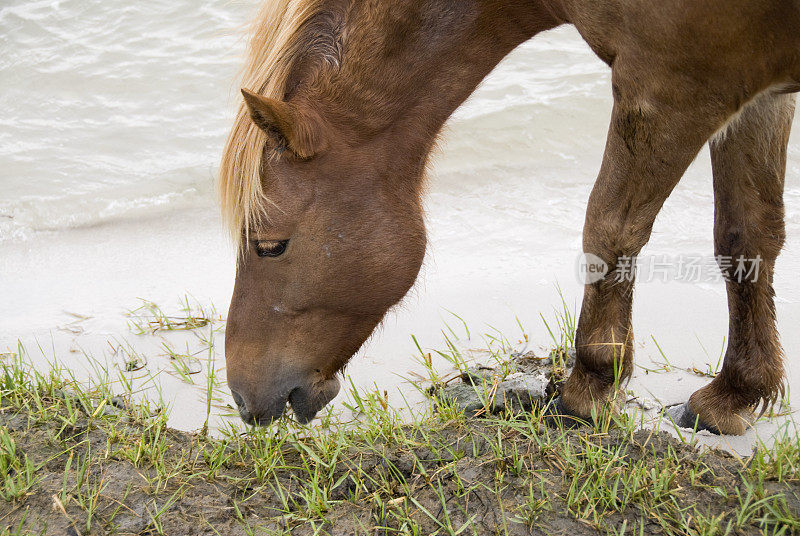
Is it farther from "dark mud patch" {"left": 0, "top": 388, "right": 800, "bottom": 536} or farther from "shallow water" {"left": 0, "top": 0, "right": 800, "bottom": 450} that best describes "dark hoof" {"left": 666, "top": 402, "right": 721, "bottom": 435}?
"dark mud patch" {"left": 0, "top": 388, "right": 800, "bottom": 536}

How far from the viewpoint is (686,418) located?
2.65 m

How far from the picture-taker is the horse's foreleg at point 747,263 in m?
2.52

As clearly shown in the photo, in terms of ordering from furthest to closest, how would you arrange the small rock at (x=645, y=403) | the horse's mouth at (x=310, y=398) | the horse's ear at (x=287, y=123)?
the small rock at (x=645, y=403) < the horse's mouth at (x=310, y=398) < the horse's ear at (x=287, y=123)

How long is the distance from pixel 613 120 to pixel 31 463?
211 cm

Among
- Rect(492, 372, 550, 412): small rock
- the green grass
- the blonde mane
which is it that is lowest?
the green grass

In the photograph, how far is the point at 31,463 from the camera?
221 cm

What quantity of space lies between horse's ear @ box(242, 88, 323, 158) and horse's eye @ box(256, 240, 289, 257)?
0.99 feet

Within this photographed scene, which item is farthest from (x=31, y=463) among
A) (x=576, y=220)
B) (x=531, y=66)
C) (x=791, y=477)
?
(x=531, y=66)

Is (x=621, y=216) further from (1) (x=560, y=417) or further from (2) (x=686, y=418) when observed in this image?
(2) (x=686, y=418)

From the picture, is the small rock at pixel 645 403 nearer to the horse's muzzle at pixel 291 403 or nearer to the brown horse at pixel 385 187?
the brown horse at pixel 385 187

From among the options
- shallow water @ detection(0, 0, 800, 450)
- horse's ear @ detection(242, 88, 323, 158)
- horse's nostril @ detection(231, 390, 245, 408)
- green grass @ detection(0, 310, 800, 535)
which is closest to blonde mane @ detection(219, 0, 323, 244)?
horse's ear @ detection(242, 88, 323, 158)

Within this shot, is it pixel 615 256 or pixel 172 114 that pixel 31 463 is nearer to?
pixel 615 256

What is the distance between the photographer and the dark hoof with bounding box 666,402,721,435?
2594 mm

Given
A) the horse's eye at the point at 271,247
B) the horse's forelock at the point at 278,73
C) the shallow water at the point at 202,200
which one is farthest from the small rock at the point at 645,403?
the horse's forelock at the point at 278,73
